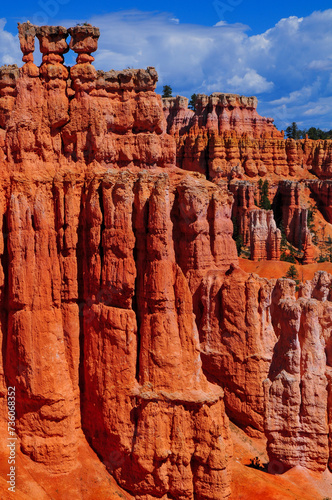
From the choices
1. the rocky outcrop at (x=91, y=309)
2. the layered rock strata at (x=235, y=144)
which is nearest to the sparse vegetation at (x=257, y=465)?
the rocky outcrop at (x=91, y=309)

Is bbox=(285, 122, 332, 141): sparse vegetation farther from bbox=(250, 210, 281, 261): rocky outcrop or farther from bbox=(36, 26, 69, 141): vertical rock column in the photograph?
bbox=(36, 26, 69, 141): vertical rock column

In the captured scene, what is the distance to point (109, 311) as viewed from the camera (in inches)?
1022

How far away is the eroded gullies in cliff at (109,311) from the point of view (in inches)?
1000

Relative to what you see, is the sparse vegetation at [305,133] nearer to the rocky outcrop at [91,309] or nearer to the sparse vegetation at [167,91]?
the sparse vegetation at [167,91]

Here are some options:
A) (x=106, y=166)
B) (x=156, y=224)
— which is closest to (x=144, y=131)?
(x=106, y=166)

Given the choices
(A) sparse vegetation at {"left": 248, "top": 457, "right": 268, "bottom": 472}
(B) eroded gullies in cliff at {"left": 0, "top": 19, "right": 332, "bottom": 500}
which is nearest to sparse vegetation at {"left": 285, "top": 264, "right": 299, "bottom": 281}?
(B) eroded gullies in cliff at {"left": 0, "top": 19, "right": 332, "bottom": 500}

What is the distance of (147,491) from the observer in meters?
25.4

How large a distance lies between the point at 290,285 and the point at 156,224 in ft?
42.6

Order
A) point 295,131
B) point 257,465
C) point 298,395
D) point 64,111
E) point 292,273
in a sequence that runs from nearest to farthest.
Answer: point 64,111 < point 298,395 < point 257,465 < point 292,273 < point 295,131

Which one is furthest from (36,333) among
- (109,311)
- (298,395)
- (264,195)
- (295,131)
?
(295,131)

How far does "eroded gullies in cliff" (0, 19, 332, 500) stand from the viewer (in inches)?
1000

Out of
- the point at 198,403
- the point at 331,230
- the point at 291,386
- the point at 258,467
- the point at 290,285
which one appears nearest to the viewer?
the point at 198,403

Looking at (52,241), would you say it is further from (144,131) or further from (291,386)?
(291,386)

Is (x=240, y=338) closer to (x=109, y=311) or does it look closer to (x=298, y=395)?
(x=298, y=395)
